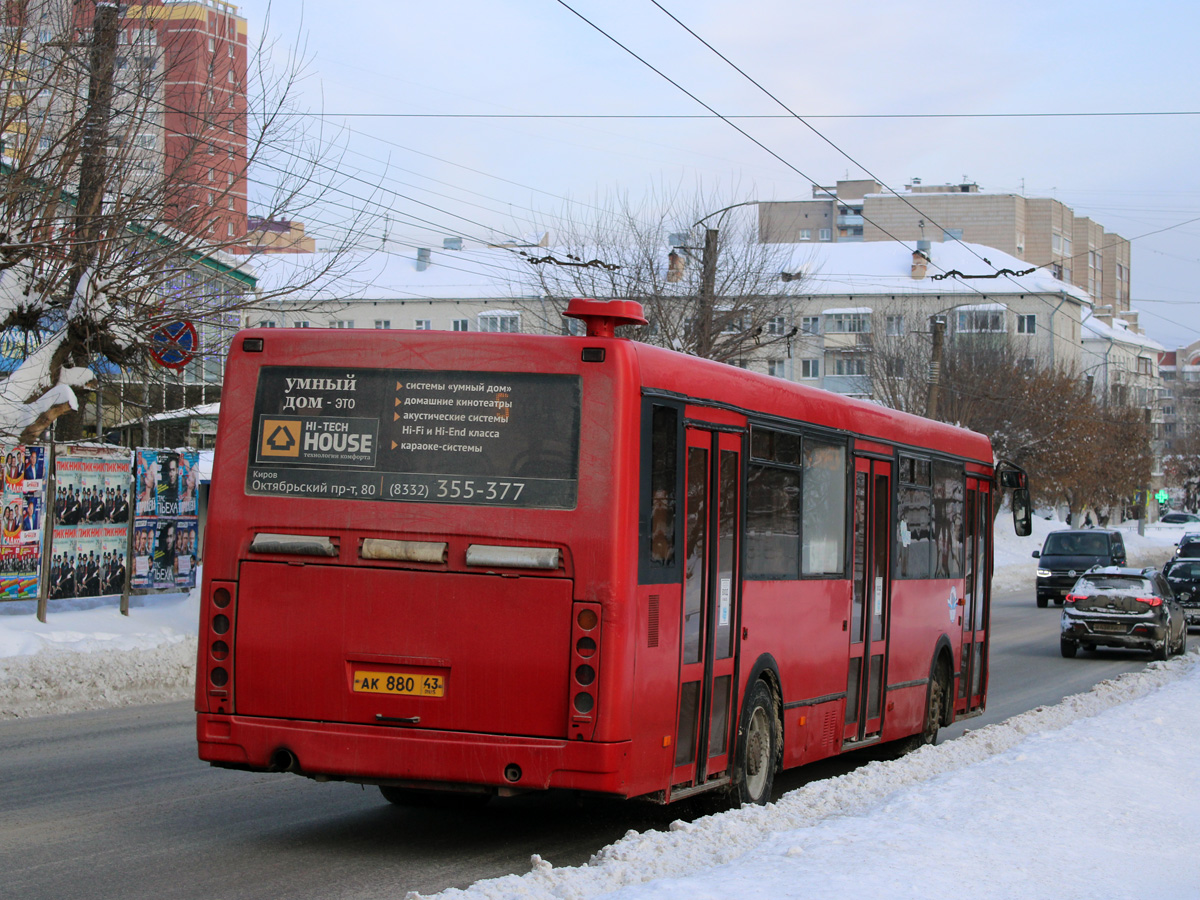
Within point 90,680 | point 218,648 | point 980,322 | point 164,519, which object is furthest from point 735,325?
point 980,322

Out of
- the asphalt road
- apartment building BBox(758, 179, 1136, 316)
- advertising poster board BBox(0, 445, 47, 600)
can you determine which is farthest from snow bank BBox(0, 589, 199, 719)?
apartment building BBox(758, 179, 1136, 316)

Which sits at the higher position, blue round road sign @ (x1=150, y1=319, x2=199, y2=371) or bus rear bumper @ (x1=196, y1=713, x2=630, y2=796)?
blue round road sign @ (x1=150, y1=319, x2=199, y2=371)

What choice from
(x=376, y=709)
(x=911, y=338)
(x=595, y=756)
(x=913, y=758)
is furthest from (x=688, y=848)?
(x=911, y=338)

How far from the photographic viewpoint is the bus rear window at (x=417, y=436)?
7.18 m

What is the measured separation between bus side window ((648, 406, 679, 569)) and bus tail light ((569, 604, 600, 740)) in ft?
1.79

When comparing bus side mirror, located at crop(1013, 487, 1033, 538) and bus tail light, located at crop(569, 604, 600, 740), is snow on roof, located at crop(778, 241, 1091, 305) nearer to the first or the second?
bus side mirror, located at crop(1013, 487, 1033, 538)

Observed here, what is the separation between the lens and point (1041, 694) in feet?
60.9

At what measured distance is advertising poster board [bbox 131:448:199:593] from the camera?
1841 cm

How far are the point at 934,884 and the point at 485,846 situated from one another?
2.82 meters

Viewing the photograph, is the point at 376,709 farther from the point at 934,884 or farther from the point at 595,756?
the point at 934,884

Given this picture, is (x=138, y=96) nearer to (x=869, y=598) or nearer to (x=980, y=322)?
(x=869, y=598)

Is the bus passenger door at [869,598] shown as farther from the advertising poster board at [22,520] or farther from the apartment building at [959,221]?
the apartment building at [959,221]

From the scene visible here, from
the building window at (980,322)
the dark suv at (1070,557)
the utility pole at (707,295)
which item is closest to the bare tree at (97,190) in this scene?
the utility pole at (707,295)

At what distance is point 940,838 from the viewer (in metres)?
7.06
